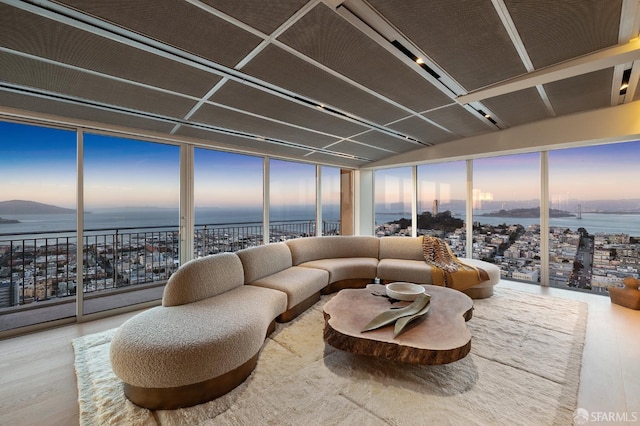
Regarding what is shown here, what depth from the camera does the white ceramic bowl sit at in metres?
2.63

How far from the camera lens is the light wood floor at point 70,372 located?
5.59 feet

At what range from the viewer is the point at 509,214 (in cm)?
495

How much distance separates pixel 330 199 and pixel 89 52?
509cm

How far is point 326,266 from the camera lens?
3.95 metres

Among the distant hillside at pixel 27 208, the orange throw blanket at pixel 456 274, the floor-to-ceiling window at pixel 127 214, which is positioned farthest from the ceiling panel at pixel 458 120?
the distant hillside at pixel 27 208

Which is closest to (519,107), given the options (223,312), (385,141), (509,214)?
(385,141)

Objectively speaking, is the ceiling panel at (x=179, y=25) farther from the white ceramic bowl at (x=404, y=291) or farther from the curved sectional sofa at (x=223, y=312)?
the white ceramic bowl at (x=404, y=291)

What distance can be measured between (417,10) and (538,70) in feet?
5.69

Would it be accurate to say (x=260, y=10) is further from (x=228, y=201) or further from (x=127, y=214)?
(x=127, y=214)

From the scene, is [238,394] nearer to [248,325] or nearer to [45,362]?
[248,325]

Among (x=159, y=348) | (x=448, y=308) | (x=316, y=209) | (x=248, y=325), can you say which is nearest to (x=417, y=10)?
(x=448, y=308)

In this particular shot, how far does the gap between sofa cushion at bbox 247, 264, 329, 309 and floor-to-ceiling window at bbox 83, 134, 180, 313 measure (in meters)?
1.79

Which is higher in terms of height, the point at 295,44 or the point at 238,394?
the point at 295,44

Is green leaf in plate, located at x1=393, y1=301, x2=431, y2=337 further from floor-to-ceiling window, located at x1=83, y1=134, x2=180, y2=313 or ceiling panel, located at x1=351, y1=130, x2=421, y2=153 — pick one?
floor-to-ceiling window, located at x1=83, y1=134, x2=180, y2=313
